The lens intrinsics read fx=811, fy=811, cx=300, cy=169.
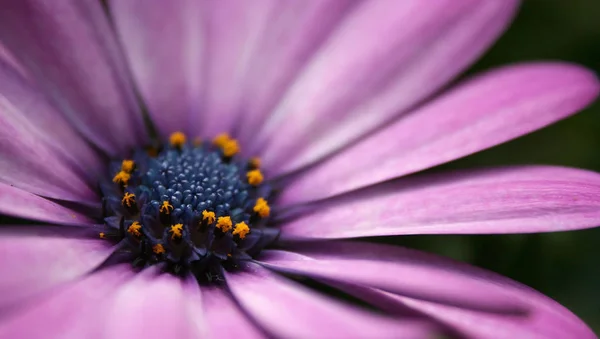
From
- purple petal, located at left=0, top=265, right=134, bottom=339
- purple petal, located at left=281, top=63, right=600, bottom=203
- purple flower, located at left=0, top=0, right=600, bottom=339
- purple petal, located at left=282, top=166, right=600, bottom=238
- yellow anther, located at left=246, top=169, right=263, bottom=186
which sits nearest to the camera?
purple petal, located at left=0, top=265, right=134, bottom=339

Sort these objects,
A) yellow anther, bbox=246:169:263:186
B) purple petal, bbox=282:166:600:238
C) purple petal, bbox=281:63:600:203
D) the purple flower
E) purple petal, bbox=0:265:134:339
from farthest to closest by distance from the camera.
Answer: yellow anther, bbox=246:169:263:186
purple petal, bbox=281:63:600:203
purple petal, bbox=282:166:600:238
the purple flower
purple petal, bbox=0:265:134:339

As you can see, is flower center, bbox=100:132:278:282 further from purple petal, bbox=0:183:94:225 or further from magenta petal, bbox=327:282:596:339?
magenta petal, bbox=327:282:596:339

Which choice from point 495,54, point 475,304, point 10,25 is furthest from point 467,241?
point 10,25

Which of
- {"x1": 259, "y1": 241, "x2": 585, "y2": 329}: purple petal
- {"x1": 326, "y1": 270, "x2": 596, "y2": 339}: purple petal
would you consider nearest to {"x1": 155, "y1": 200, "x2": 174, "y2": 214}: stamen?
{"x1": 259, "y1": 241, "x2": 585, "y2": 329}: purple petal

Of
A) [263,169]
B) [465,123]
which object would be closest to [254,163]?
[263,169]

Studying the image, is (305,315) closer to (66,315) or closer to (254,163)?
(66,315)

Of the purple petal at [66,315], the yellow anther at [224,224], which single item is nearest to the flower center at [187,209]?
the yellow anther at [224,224]
